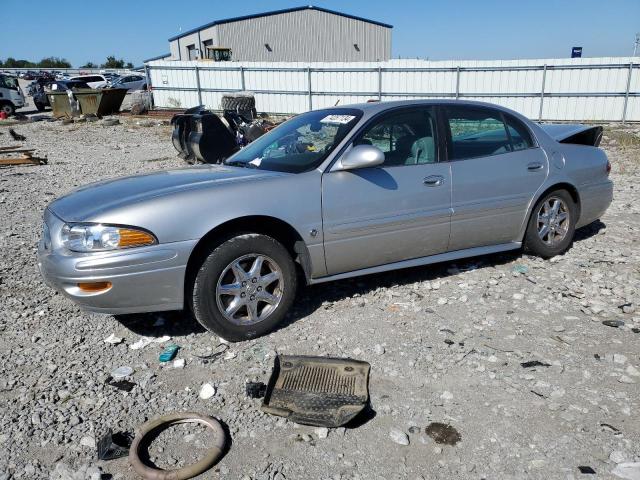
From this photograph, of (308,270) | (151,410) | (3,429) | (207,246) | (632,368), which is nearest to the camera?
(3,429)

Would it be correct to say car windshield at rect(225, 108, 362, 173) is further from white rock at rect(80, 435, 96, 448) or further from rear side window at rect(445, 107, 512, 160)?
white rock at rect(80, 435, 96, 448)

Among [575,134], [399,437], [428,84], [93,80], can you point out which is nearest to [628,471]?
[399,437]

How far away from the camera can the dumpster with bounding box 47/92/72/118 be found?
21938 mm

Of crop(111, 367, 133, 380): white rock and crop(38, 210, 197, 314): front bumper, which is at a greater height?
crop(38, 210, 197, 314): front bumper

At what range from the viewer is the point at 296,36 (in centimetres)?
4066

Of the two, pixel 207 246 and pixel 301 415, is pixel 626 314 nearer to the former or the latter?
pixel 301 415

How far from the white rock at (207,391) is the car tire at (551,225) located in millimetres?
3284

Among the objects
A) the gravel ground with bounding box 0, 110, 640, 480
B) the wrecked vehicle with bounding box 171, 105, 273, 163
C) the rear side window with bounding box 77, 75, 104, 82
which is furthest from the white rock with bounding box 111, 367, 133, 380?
the rear side window with bounding box 77, 75, 104, 82

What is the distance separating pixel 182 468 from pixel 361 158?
230 cm

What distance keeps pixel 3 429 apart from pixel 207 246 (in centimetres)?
151

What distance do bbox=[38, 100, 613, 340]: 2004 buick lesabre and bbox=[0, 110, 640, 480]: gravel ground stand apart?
0.34 meters

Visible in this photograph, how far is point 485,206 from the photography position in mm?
4453

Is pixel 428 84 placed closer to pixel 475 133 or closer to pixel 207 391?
pixel 475 133

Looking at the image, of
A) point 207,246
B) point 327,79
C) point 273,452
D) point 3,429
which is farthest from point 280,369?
point 327,79
